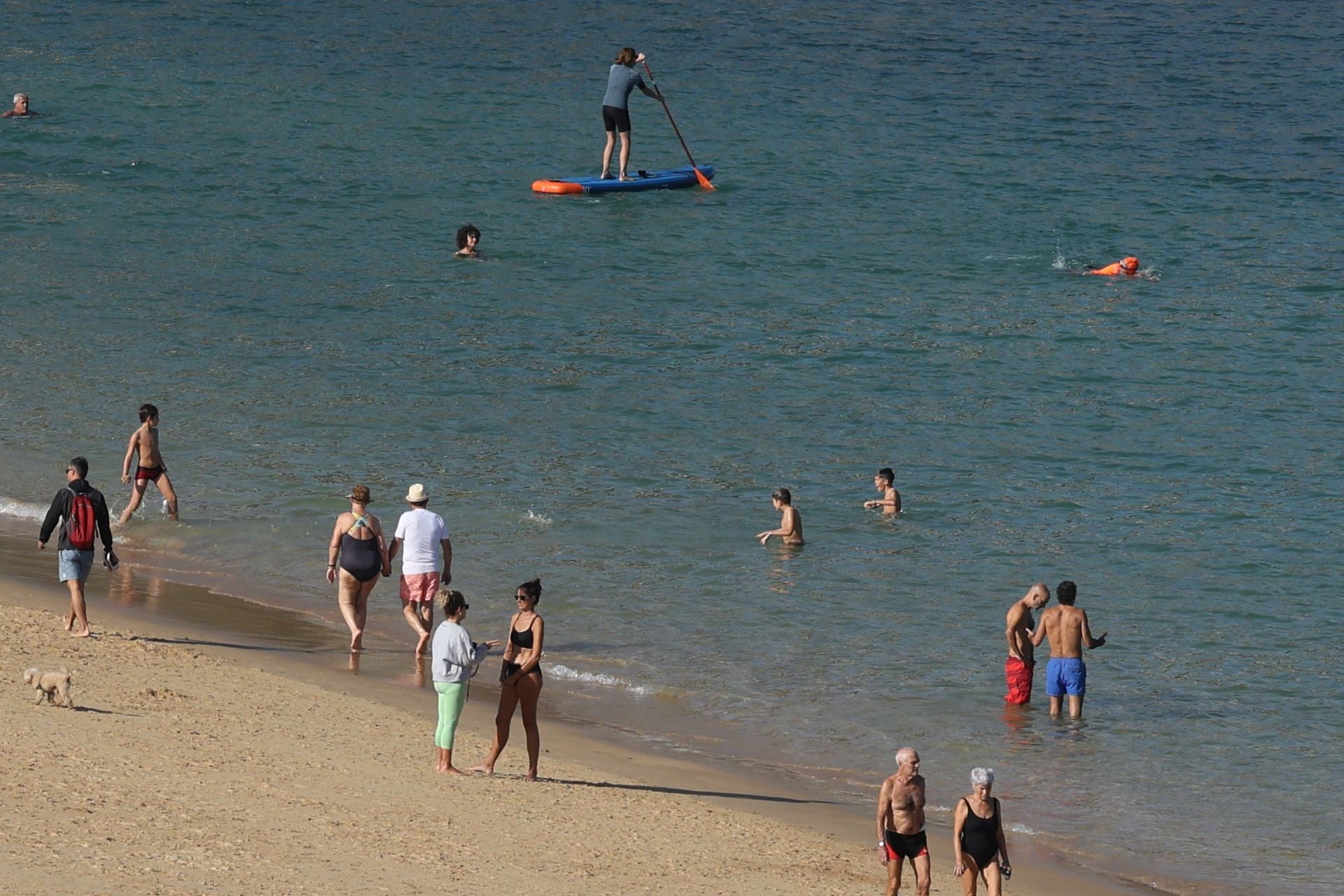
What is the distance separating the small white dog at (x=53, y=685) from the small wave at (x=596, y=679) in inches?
169

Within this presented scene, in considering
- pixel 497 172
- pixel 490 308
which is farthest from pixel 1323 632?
pixel 497 172

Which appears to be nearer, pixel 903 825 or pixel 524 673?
pixel 903 825

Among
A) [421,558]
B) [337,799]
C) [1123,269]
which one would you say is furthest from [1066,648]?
[1123,269]

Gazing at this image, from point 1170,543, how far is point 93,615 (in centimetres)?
1073

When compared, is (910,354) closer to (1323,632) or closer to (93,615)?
(1323,632)

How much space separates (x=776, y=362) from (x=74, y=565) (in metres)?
12.4

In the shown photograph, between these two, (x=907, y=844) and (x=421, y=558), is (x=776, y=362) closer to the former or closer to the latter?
(x=421, y=558)

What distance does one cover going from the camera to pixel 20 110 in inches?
1385

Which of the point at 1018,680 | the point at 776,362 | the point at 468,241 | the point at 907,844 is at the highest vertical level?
the point at 468,241

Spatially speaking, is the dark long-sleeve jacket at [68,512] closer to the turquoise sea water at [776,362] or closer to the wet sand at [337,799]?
the wet sand at [337,799]

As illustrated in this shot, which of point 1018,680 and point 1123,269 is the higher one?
point 1123,269

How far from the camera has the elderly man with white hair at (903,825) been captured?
9992 mm

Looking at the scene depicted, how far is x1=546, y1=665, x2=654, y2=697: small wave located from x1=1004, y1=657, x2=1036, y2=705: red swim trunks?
9.71 ft

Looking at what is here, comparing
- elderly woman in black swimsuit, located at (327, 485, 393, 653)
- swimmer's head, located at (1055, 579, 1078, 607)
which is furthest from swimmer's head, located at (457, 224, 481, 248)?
swimmer's head, located at (1055, 579, 1078, 607)
